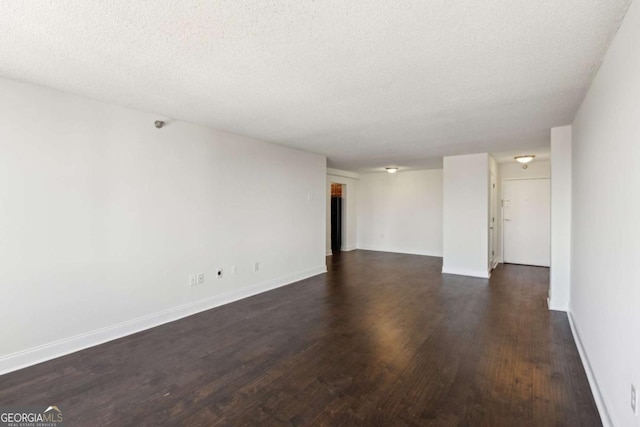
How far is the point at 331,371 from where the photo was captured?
2480mm

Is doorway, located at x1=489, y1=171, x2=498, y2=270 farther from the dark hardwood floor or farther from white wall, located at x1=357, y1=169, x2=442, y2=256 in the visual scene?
the dark hardwood floor

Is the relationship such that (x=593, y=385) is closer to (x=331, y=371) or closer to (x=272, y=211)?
(x=331, y=371)

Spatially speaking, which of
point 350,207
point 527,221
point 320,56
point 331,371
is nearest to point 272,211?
point 331,371

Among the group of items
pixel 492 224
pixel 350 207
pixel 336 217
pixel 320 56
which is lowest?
pixel 492 224

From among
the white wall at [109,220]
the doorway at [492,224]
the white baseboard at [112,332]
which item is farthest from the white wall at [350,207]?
the white baseboard at [112,332]

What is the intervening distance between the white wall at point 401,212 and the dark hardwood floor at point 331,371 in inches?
165

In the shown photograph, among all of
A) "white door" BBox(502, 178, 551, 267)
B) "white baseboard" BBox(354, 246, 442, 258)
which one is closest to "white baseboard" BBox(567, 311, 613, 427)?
"white door" BBox(502, 178, 551, 267)

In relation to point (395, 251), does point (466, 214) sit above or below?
above

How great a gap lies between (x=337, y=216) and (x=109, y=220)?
654 centimetres

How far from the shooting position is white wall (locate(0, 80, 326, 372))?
2.54 meters

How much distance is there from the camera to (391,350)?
2.84m

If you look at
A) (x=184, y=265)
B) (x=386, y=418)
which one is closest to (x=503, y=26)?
(x=386, y=418)

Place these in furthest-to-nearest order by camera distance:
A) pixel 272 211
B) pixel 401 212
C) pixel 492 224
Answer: pixel 401 212 < pixel 492 224 < pixel 272 211

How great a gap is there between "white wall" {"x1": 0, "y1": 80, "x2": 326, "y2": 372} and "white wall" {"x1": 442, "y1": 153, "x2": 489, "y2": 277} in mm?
3717
